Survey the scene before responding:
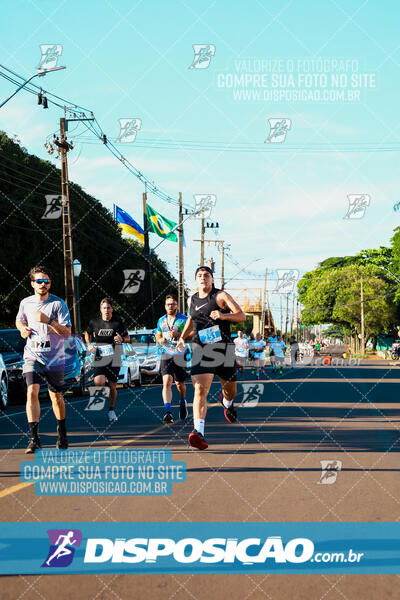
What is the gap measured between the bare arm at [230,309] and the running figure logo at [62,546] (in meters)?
4.05

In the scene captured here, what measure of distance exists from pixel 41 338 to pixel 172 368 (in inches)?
157

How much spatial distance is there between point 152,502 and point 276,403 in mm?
10662

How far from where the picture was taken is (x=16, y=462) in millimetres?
8961

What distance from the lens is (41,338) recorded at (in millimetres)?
9297

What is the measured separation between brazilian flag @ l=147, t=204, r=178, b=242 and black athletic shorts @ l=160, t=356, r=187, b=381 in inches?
1039

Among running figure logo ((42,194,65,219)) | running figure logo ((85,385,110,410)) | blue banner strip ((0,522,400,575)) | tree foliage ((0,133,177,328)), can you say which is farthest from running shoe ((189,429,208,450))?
tree foliage ((0,133,177,328))

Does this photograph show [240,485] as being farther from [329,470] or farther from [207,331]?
[207,331]

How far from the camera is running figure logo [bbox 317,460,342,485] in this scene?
309 inches

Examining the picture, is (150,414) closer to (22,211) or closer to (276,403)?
(276,403)

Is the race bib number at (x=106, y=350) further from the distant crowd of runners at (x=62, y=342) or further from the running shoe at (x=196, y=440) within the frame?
the running shoe at (x=196, y=440)

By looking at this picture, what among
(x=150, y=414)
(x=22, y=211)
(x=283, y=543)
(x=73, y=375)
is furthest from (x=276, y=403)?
(x=22, y=211)

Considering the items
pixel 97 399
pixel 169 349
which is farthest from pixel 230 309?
pixel 97 399

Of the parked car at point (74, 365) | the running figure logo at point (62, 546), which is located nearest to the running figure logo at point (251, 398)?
the parked car at point (74, 365)

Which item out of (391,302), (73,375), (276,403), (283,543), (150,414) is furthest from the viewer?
(391,302)
